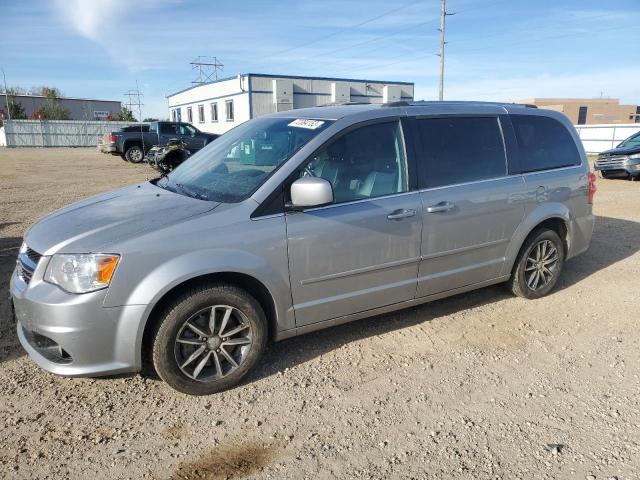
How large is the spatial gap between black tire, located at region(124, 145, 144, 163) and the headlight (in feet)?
67.8

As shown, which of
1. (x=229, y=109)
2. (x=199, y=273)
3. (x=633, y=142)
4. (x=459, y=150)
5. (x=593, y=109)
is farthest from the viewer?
(x=593, y=109)

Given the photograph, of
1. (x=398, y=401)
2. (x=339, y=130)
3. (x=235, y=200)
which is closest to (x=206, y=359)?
(x=235, y=200)

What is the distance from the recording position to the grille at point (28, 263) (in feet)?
9.82

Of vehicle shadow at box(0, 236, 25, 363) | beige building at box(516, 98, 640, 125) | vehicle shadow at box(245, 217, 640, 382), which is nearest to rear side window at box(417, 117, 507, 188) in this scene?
vehicle shadow at box(245, 217, 640, 382)

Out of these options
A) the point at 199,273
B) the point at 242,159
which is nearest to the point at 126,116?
the point at 242,159

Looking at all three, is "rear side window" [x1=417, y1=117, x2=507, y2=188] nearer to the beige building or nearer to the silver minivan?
the silver minivan

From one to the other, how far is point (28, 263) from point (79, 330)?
0.66 meters

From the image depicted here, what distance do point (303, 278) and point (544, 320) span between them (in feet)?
7.92

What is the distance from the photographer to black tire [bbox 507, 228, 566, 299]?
4641 mm

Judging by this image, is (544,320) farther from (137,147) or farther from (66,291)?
(137,147)

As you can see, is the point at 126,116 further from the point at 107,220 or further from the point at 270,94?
the point at 107,220

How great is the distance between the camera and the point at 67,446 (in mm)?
2688

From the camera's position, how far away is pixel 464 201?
3998mm

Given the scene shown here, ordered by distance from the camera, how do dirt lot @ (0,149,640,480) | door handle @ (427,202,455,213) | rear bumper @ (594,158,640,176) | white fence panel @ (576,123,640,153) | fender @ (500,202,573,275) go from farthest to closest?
white fence panel @ (576,123,640,153), rear bumper @ (594,158,640,176), fender @ (500,202,573,275), door handle @ (427,202,455,213), dirt lot @ (0,149,640,480)
